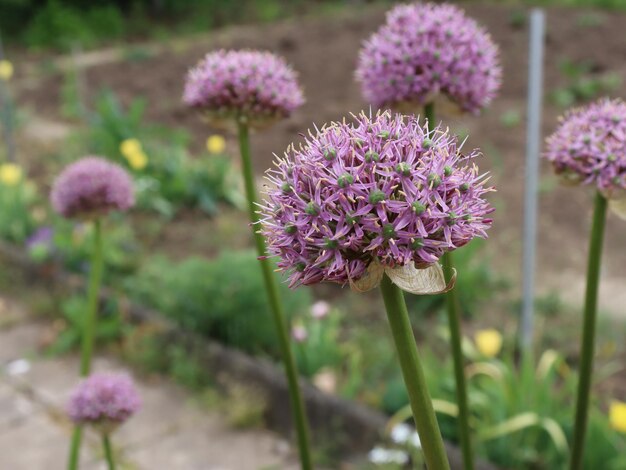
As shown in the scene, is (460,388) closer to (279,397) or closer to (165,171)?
(279,397)

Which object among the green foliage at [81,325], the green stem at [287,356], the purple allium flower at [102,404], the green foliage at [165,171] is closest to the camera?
the green stem at [287,356]

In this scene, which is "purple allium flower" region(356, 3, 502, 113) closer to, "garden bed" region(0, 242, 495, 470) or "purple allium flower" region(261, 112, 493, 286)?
"purple allium flower" region(261, 112, 493, 286)

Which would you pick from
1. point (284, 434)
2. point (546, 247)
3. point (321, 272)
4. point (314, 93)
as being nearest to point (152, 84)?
point (314, 93)

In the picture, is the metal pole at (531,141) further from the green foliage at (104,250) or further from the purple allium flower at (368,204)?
the green foliage at (104,250)

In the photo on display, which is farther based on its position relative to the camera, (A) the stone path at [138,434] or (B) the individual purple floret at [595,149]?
(A) the stone path at [138,434]

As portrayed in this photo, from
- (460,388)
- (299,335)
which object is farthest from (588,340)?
(299,335)

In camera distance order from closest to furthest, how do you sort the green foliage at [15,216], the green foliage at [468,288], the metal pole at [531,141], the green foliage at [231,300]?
the metal pole at [531,141], the green foliage at [231,300], the green foliage at [468,288], the green foliage at [15,216]

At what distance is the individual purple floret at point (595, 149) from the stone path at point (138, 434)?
7.33ft

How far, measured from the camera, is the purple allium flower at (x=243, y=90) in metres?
2.20

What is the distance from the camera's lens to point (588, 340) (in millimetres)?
1741

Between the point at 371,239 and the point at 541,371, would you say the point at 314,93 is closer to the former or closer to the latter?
the point at 541,371

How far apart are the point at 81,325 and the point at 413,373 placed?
3849mm

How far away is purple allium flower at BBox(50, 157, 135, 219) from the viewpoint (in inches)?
101

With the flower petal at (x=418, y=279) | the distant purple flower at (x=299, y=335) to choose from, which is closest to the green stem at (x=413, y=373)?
the flower petal at (x=418, y=279)
